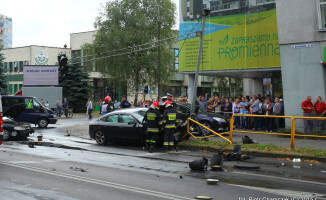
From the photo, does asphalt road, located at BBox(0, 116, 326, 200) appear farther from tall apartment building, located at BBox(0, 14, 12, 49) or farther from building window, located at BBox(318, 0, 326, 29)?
tall apartment building, located at BBox(0, 14, 12, 49)

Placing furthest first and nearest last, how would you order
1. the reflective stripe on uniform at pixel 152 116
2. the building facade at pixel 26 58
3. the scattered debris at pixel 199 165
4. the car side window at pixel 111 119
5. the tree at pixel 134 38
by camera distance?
the building facade at pixel 26 58
the tree at pixel 134 38
the car side window at pixel 111 119
the reflective stripe on uniform at pixel 152 116
the scattered debris at pixel 199 165

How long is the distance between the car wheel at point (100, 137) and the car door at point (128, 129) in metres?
0.92

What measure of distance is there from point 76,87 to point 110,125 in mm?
32779

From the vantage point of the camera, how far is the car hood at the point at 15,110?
22.5 metres

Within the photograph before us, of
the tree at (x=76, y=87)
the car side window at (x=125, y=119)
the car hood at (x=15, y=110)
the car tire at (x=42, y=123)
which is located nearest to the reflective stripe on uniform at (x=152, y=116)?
the car side window at (x=125, y=119)

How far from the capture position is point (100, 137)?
51.5 ft

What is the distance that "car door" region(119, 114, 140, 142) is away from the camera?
47.8 ft

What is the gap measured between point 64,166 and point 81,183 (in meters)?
2.40

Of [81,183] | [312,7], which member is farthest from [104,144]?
[312,7]

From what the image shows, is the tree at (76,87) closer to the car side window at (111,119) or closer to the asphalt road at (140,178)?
the car side window at (111,119)

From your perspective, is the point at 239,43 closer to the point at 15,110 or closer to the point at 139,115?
the point at 139,115

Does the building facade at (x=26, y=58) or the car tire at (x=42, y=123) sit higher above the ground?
the building facade at (x=26, y=58)

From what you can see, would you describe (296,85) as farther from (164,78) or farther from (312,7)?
(164,78)

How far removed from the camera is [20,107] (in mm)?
22969
